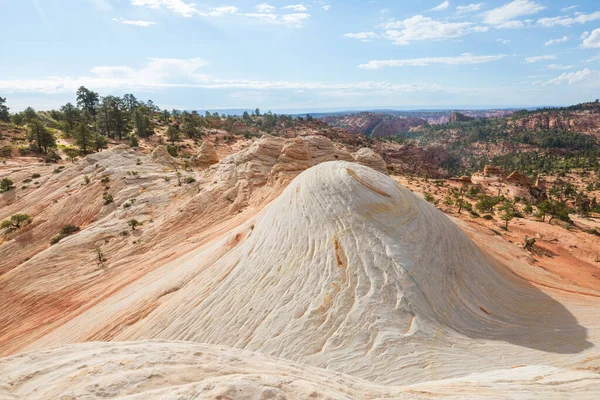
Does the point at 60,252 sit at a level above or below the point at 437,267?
below

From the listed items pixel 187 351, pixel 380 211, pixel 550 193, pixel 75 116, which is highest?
pixel 75 116

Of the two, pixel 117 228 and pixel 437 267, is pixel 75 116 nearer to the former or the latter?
pixel 117 228

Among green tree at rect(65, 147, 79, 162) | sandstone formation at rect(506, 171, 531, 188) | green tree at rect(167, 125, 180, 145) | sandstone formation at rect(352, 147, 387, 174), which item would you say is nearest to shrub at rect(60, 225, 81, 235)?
green tree at rect(65, 147, 79, 162)

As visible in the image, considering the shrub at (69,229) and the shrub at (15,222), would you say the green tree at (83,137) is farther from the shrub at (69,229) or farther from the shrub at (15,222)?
the shrub at (69,229)

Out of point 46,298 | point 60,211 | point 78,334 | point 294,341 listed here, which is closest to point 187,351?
point 294,341

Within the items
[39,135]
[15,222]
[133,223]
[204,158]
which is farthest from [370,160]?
[39,135]

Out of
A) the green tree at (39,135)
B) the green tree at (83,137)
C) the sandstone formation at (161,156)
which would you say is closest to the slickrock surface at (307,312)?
the sandstone formation at (161,156)

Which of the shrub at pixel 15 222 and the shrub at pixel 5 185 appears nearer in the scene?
the shrub at pixel 15 222

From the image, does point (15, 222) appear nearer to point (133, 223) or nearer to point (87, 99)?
point (133, 223)
